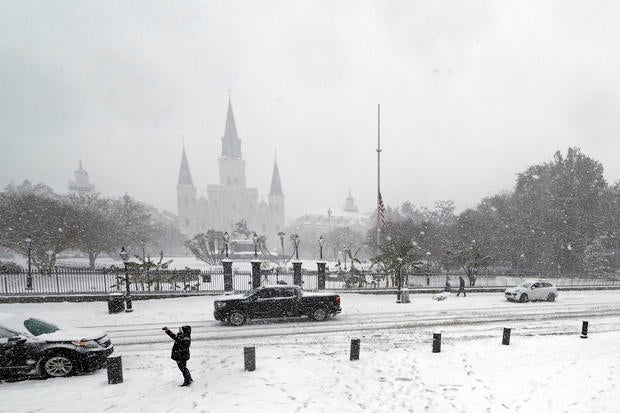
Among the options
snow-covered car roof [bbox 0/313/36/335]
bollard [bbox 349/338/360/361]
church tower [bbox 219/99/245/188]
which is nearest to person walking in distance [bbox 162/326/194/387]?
snow-covered car roof [bbox 0/313/36/335]

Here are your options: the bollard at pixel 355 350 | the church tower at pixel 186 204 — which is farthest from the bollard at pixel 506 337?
the church tower at pixel 186 204

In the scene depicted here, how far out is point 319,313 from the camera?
517 inches

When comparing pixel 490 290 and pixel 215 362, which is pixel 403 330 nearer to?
pixel 215 362

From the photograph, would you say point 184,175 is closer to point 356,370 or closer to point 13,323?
point 13,323

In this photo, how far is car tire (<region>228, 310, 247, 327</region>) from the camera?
41.3ft

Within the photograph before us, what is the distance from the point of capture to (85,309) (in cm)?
1571

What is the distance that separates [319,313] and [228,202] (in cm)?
11356

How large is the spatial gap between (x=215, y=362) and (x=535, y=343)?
10.0 meters

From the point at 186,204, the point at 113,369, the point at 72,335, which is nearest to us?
the point at 113,369

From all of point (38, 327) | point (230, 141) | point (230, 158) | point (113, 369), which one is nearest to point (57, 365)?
point (38, 327)

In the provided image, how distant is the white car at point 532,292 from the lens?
61.1 feet

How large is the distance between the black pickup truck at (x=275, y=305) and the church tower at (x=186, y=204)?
107837 mm

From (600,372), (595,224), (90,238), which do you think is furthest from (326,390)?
(595,224)

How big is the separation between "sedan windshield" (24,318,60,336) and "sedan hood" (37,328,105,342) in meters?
0.17
